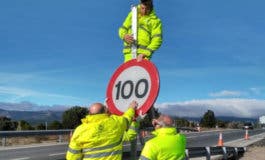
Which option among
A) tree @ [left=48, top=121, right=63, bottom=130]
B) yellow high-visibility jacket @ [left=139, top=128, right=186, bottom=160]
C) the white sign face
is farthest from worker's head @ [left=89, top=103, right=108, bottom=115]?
tree @ [left=48, top=121, right=63, bottom=130]

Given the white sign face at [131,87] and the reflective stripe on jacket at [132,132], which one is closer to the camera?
the white sign face at [131,87]

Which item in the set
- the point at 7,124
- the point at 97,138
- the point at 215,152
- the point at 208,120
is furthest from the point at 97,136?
the point at 208,120

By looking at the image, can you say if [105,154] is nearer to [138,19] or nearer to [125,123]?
[125,123]

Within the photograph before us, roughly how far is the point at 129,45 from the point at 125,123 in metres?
1.22

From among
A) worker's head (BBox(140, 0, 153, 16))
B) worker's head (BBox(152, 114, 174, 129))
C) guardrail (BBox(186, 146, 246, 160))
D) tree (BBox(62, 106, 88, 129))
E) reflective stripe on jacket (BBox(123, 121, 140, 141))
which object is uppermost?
tree (BBox(62, 106, 88, 129))

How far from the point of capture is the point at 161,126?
21.0ft

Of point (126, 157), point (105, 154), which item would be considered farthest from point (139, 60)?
point (126, 157)

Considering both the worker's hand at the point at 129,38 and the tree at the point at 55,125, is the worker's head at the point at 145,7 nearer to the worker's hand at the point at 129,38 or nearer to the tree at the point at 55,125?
the worker's hand at the point at 129,38

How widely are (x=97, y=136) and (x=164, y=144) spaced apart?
29.2 inches

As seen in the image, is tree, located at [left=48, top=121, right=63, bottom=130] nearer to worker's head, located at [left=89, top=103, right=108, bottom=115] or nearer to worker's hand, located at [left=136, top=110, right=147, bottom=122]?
worker's hand, located at [left=136, top=110, right=147, bottom=122]

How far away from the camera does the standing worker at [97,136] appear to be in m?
6.07

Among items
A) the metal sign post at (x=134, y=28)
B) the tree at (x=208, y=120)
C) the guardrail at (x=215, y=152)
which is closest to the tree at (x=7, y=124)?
the guardrail at (x=215, y=152)

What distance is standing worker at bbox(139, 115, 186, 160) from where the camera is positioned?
623 centimetres

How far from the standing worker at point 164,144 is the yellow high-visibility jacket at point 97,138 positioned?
33 cm
